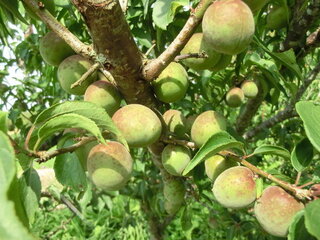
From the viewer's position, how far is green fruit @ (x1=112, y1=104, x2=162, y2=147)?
86 centimetres

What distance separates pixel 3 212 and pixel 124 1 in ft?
2.47

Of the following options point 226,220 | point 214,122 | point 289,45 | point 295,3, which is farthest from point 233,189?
point 226,220

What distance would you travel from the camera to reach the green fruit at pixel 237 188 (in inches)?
33.4

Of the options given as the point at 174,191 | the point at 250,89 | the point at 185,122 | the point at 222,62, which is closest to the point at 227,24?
the point at 222,62

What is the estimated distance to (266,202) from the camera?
2.70 ft

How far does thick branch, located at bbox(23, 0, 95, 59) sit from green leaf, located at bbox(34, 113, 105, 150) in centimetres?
23

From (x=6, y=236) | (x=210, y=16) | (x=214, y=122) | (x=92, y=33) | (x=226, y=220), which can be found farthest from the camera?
(x=226, y=220)

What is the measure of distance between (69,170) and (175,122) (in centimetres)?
35

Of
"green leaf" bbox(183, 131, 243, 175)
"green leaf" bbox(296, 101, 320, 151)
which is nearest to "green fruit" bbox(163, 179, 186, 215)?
"green leaf" bbox(183, 131, 243, 175)

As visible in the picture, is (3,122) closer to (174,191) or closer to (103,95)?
(103,95)

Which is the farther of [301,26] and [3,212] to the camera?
[301,26]

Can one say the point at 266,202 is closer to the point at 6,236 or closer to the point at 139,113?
the point at 139,113

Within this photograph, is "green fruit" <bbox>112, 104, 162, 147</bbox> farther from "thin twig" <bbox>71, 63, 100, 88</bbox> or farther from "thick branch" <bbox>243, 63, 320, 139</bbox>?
"thick branch" <bbox>243, 63, 320, 139</bbox>

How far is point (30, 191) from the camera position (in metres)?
0.77
